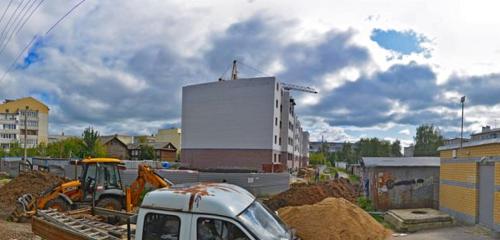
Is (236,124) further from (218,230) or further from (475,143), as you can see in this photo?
(218,230)

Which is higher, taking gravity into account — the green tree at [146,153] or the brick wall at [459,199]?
the brick wall at [459,199]

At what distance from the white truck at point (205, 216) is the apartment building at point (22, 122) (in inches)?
4092

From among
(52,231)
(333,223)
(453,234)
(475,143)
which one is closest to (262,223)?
(52,231)

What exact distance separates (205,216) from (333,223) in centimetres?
771

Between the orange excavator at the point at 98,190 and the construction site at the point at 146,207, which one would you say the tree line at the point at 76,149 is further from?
the orange excavator at the point at 98,190

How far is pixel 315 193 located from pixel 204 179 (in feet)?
31.1

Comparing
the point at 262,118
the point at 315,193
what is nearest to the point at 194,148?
the point at 262,118

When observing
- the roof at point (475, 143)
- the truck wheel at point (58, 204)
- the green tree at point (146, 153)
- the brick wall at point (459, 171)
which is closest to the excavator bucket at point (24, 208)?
the truck wheel at point (58, 204)

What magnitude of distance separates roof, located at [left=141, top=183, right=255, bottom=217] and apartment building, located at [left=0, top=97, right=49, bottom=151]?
10393 centimetres

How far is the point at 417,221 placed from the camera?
47.3 ft

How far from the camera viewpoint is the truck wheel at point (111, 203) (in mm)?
13852

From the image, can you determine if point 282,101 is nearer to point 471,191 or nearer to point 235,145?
point 235,145

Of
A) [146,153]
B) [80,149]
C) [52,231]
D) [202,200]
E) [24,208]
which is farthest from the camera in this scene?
[146,153]

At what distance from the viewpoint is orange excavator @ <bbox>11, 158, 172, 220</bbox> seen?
45.3 feet
